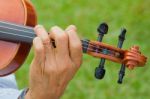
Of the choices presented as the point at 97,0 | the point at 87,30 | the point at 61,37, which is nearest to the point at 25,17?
the point at 61,37

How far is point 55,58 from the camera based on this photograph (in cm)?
162

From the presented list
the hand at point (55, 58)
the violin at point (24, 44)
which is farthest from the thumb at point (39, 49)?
the violin at point (24, 44)

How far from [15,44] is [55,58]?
0.22m

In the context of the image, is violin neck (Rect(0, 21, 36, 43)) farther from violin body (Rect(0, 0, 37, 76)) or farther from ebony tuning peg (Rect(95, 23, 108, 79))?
ebony tuning peg (Rect(95, 23, 108, 79))

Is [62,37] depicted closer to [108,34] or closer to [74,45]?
[74,45]

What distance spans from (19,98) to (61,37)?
27 cm

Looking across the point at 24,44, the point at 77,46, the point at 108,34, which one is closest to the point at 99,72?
the point at 77,46

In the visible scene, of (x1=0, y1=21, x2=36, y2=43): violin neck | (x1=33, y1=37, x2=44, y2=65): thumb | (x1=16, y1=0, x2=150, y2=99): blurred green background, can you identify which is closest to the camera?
(x1=33, y1=37, x2=44, y2=65): thumb

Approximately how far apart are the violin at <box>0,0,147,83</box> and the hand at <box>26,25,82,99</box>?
6 cm

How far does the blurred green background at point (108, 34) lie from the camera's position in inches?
126

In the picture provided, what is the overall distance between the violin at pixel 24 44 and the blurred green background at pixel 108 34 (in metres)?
1.40

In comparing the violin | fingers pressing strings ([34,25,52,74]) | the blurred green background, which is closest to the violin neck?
the violin

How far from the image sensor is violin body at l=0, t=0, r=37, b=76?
5.85 ft

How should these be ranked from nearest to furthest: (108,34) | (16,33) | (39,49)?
(39,49)
(16,33)
(108,34)
